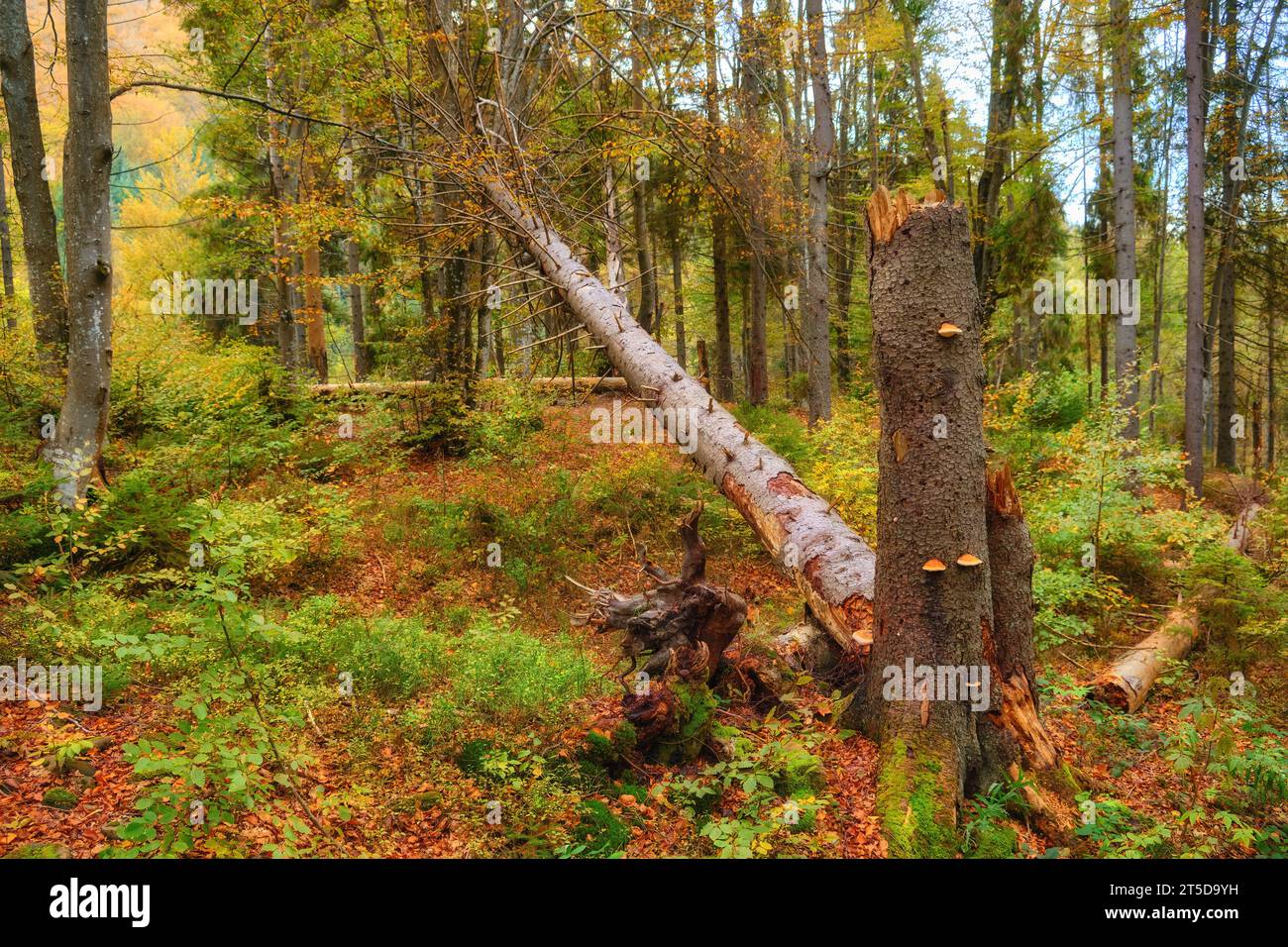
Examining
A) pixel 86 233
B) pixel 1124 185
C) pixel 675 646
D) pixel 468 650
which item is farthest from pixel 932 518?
pixel 1124 185

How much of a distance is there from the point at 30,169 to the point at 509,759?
28.6 ft

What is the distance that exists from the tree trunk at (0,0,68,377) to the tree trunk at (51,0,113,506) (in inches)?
83.3

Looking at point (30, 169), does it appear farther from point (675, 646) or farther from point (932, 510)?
point (932, 510)

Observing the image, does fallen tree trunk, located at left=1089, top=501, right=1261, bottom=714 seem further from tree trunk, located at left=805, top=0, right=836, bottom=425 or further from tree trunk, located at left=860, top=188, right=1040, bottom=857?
Answer: tree trunk, located at left=805, top=0, right=836, bottom=425

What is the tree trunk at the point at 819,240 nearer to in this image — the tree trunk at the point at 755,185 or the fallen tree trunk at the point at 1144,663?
the tree trunk at the point at 755,185

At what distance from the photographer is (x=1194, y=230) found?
1154 centimetres

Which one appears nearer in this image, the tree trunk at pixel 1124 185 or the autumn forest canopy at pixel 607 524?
the autumn forest canopy at pixel 607 524

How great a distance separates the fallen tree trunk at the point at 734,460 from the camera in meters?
4.55

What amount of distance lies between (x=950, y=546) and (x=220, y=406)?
8.68 m

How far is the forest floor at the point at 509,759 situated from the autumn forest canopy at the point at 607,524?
0.03 meters

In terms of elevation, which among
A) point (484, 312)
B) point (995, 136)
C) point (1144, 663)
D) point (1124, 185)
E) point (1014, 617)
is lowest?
point (1144, 663)

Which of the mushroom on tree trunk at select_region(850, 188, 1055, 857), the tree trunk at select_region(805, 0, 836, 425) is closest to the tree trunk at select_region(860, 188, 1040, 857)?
the mushroom on tree trunk at select_region(850, 188, 1055, 857)

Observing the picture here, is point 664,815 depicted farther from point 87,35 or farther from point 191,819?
point 87,35

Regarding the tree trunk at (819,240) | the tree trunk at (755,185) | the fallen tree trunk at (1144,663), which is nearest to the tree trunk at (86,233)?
the tree trunk at (755,185)
